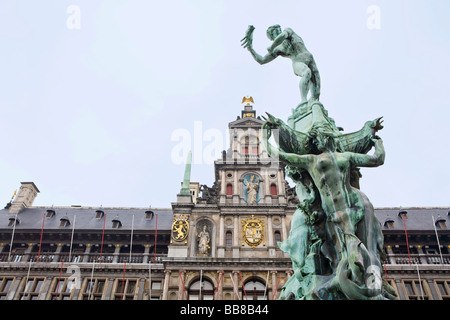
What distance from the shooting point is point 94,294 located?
A: 1169 inches

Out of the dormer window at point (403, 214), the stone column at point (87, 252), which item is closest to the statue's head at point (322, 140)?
Result: the stone column at point (87, 252)

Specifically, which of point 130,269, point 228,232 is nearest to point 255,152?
point 228,232

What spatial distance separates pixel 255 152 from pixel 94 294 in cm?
1719

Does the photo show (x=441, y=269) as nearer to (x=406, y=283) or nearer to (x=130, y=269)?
(x=406, y=283)

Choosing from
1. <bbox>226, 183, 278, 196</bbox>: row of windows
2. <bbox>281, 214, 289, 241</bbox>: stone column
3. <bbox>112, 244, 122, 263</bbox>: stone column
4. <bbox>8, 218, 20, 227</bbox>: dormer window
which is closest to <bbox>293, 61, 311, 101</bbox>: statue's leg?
<bbox>281, 214, 289, 241</bbox>: stone column

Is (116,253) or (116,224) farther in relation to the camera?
(116,224)

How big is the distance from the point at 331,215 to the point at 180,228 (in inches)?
950

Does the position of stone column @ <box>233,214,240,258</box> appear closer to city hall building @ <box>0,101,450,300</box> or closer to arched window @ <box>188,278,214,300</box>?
city hall building @ <box>0,101,450,300</box>

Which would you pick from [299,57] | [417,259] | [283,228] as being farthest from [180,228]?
[299,57]

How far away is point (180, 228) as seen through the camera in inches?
1204

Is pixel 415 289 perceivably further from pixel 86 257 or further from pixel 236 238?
pixel 86 257

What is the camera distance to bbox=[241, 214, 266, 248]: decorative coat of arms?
29.8 metres

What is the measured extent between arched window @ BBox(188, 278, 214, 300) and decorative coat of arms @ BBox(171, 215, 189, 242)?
139 inches

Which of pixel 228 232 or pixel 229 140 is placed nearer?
pixel 228 232
